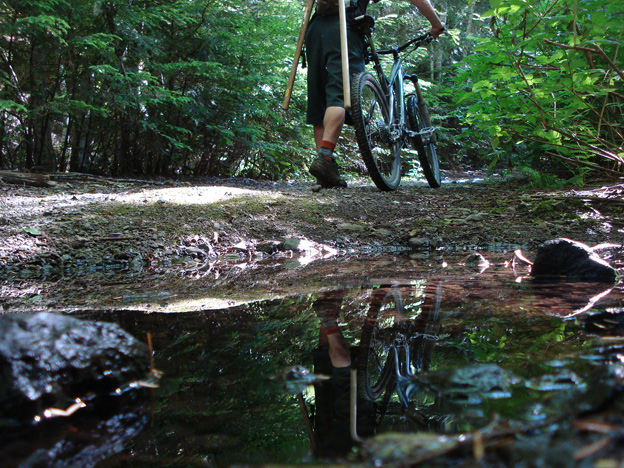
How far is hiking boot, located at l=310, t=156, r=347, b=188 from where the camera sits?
436cm

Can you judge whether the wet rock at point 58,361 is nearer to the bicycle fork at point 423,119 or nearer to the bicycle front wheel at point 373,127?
the bicycle front wheel at point 373,127

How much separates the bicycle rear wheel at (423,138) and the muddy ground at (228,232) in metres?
1.14

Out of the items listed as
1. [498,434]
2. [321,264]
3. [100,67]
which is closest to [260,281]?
[321,264]

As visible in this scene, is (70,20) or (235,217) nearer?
(235,217)

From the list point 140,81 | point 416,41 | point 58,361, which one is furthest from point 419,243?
point 140,81

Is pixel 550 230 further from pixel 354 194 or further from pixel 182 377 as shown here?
pixel 182 377

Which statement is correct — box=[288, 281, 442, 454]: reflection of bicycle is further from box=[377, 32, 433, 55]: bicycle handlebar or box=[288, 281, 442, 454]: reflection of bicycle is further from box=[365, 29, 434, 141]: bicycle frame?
box=[377, 32, 433, 55]: bicycle handlebar

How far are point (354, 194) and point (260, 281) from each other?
257 centimetres

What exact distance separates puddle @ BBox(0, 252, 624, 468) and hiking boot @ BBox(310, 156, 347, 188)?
2.79 m

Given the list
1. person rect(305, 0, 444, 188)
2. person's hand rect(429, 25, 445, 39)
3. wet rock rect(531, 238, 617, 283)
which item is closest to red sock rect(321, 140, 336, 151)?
person rect(305, 0, 444, 188)

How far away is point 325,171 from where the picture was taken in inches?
176

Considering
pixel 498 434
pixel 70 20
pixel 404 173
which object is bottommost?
pixel 498 434

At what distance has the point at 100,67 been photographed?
17.0 feet

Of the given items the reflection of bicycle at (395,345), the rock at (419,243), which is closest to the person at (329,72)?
the rock at (419,243)
